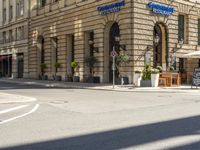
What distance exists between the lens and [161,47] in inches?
1432

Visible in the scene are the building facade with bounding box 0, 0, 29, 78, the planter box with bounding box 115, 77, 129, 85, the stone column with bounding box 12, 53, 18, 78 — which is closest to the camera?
the planter box with bounding box 115, 77, 129, 85

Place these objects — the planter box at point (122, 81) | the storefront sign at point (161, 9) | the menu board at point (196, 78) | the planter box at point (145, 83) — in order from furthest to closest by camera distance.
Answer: the storefront sign at point (161, 9)
the planter box at point (122, 81)
the planter box at point (145, 83)
the menu board at point (196, 78)

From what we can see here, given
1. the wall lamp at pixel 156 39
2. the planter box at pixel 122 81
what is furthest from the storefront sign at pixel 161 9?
the planter box at pixel 122 81

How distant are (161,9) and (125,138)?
27.7m

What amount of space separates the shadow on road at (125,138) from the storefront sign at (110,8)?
79.4 ft

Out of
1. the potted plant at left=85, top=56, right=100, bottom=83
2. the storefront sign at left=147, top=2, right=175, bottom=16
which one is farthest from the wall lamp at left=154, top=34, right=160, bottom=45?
the potted plant at left=85, top=56, right=100, bottom=83

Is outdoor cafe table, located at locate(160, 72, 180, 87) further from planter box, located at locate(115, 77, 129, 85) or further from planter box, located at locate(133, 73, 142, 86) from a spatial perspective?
planter box, located at locate(115, 77, 129, 85)

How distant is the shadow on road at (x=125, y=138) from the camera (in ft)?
25.3

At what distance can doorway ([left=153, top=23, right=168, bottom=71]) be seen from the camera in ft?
118

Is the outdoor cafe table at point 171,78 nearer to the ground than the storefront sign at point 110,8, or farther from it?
nearer to the ground

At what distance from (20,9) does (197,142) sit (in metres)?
47.5

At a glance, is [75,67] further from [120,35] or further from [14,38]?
[14,38]

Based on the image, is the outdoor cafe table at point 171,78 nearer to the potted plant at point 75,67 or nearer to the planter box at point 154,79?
the planter box at point 154,79

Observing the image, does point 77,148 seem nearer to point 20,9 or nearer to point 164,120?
point 164,120
